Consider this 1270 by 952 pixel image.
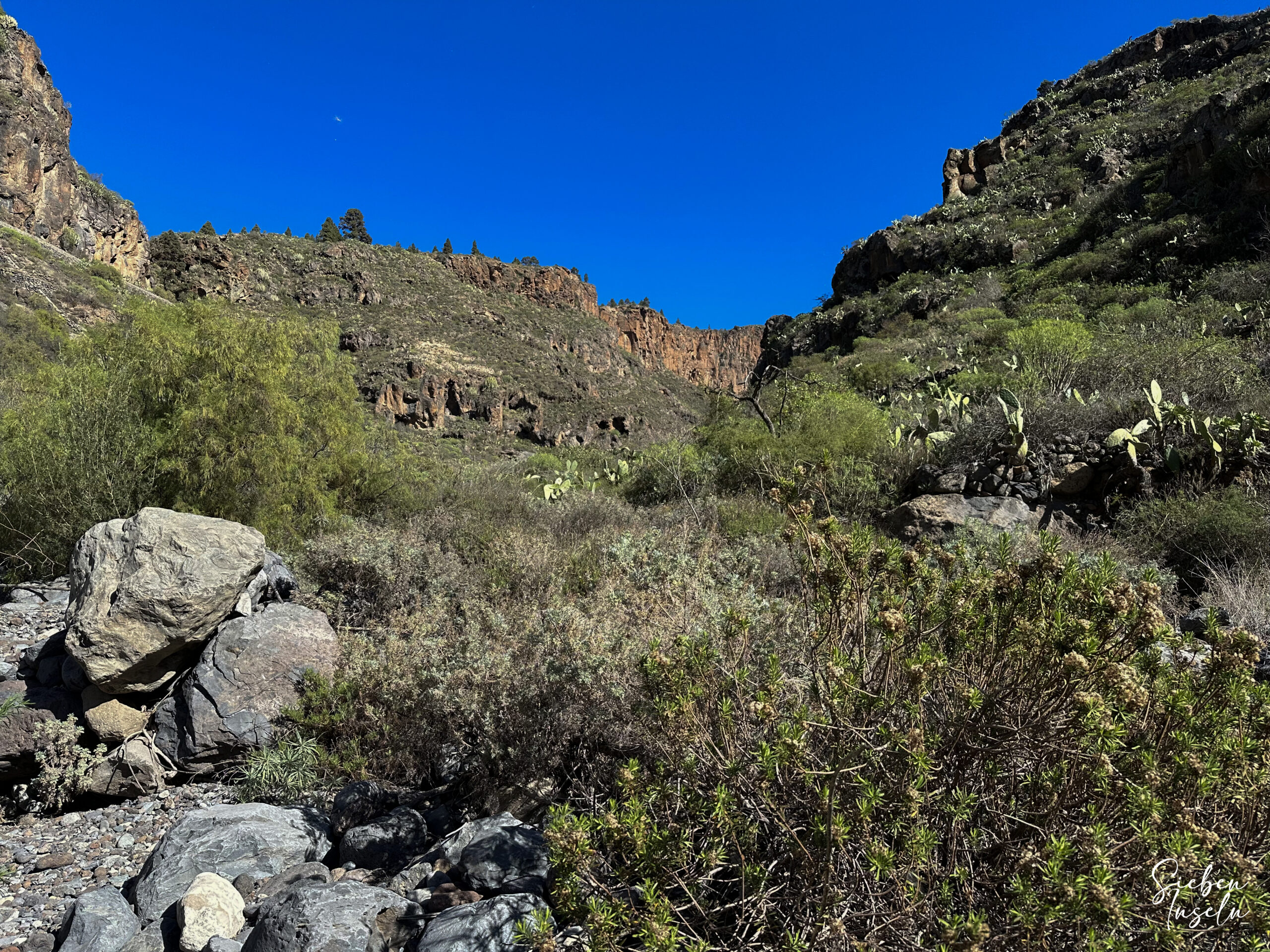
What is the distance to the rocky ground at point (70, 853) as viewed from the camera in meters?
3.31

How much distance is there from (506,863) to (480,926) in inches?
18.5

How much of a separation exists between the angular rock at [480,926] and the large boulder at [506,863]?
0.18m

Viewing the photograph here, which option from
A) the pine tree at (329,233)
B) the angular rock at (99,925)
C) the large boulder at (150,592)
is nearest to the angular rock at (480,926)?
the angular rock at (99,925)

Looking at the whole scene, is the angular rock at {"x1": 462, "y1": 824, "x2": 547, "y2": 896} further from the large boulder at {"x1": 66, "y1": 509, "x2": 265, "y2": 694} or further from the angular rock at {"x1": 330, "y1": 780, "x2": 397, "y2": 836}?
the large boulder at {"x1": 66, "y1": 509, "x2": 265, "y2": 694}

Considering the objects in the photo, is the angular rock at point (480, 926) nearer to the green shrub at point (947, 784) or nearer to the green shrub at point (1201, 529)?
the green shrub at point (947, 784)

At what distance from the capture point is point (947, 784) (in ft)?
6.29

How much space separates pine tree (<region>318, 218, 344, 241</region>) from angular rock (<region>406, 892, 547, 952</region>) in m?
69.5

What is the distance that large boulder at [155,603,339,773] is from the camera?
4.53 meters

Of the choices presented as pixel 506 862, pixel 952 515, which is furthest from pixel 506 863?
pixel 952 515

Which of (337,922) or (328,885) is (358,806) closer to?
(328,885)

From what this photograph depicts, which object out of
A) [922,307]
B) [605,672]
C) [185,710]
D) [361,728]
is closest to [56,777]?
[185,710]

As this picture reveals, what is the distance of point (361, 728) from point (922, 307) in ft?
75.5

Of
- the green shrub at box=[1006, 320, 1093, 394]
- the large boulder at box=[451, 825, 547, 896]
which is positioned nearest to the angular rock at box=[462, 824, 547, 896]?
the large boulder at box=[451, 825, 547, 896]

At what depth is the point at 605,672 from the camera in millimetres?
3348
